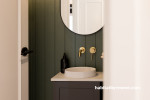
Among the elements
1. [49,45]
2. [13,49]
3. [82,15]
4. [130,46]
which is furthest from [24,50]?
[130,46]

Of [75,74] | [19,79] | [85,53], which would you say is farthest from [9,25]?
[85,53]

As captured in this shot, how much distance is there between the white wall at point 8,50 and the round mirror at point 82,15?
76cm

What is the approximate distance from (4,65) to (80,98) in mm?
728

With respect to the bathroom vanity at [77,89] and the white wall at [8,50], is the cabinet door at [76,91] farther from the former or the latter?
the white wall at [8,50]

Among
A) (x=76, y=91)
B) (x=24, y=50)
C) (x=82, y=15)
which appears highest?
(x=82, y=15)

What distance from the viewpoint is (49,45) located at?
1.96m

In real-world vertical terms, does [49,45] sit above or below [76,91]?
above

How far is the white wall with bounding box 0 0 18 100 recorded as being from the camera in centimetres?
108

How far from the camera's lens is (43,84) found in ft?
6.53

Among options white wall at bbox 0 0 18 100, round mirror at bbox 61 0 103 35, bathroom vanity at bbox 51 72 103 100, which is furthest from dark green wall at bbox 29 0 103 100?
white wall at bbox 0 0 18 100

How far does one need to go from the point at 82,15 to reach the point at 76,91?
89cm

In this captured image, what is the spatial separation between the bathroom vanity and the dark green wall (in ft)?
1.47

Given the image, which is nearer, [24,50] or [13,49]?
[13,49]

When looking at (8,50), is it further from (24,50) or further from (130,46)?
(130,46)
